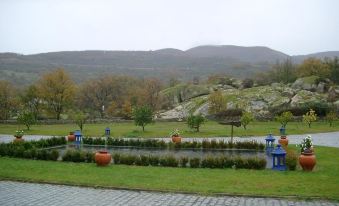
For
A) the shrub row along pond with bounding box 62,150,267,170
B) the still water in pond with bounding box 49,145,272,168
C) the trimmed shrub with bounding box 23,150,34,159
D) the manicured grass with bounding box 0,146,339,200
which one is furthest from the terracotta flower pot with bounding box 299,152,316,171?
the trimmed shrub with bounding box 23,150,34,159

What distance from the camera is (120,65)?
459 ft

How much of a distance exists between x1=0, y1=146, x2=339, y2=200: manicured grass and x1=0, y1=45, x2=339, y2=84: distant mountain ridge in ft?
331

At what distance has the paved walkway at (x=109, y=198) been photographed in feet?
38.0

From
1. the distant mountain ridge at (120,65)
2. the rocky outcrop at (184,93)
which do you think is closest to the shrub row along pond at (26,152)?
the rocky outcrop at (184,93)

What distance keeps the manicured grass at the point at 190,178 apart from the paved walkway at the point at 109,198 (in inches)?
25.0

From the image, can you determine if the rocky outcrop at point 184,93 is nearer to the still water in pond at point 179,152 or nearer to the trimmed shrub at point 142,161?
the still water in pond at point 179,152

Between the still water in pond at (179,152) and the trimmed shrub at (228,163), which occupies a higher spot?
the trimmed shrub at (228,163)

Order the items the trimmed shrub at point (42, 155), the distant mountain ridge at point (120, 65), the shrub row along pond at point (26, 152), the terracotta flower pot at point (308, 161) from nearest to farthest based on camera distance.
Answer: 1. the terracotta flower pot at point (308, 161)
2. the shrub row along pond at point (26, 152)
3. the trimmed shrub at point (42, 155)
4. the distant mountain ridge at point (120, 65)

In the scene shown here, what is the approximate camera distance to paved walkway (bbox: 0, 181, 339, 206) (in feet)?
38.0

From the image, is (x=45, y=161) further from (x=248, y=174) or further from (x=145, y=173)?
(x=248, y=174)

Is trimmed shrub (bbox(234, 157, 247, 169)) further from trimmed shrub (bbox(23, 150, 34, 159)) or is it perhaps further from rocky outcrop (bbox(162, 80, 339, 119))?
rocky outcrop (bbox(162, 80, 339, 119))

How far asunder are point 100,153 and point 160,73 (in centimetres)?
11547

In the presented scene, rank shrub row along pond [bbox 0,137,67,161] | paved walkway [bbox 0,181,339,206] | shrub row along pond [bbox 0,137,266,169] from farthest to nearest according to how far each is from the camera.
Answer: shrub row along pond [bbox 0,137,67,161]
shrub row along pond [bbox 0,137,266,169]
paved walkway [bbox 0,181,339,206]

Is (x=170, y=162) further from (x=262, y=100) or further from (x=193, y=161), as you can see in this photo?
(x=262, y=100)
